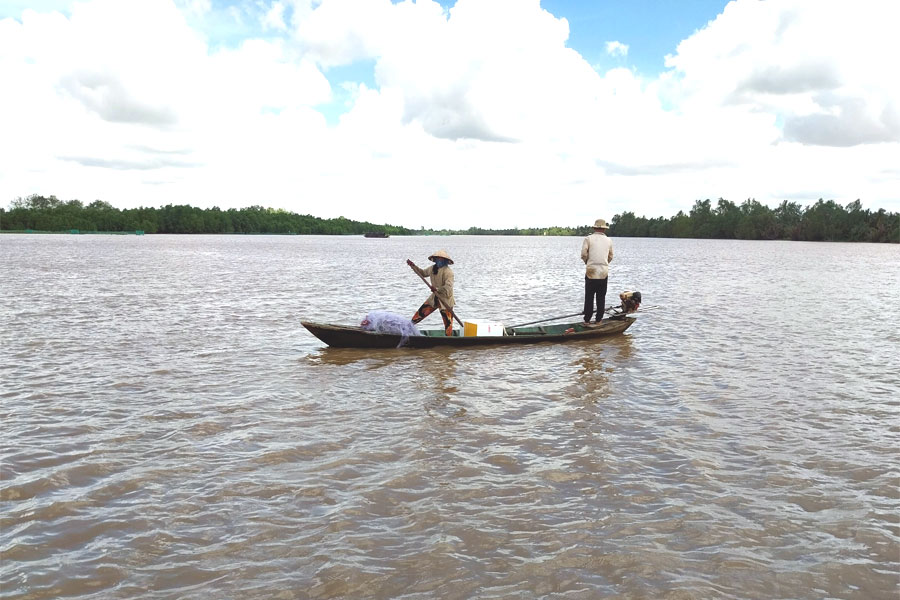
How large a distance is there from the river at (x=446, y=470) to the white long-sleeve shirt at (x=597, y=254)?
266 centimetres

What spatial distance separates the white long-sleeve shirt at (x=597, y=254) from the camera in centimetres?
1755

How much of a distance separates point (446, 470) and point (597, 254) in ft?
37.7

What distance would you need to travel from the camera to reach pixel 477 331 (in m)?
15.7

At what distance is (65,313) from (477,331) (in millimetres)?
14829

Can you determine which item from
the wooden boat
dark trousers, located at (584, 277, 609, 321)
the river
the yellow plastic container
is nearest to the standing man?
dark trousers, located at (584, 277, 609, 321)

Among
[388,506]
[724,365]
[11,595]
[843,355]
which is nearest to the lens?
[11,595]

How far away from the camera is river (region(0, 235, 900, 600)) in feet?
17.0

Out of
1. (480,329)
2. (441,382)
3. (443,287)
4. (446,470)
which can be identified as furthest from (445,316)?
(446,470)

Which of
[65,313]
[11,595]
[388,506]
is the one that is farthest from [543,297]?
[11,595]

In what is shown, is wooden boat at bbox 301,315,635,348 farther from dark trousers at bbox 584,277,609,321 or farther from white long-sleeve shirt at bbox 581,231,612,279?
white long-sleeve shirt at bbox 581,231,612,279

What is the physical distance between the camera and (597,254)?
17.6 metres

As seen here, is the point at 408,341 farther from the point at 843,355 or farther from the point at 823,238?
the point at 823,238

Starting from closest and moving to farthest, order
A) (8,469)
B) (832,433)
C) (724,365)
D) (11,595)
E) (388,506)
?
(11,595), (388,506), (8,469), (832,433), (724,365)

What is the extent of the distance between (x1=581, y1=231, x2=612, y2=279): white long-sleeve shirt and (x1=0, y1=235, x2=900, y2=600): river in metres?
2.66
